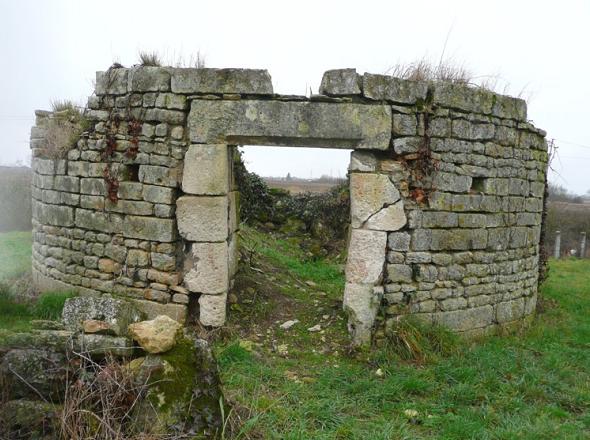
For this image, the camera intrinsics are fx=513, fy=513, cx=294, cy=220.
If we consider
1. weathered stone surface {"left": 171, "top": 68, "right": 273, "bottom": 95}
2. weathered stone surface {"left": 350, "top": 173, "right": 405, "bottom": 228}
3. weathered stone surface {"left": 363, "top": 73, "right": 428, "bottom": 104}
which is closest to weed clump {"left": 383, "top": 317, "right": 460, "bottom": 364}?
weathered stone surface {"left": 350, "top": 173, "right": 405, "bottom": 228}

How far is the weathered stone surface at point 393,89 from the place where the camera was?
5.11 m

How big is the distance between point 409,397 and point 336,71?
313cm

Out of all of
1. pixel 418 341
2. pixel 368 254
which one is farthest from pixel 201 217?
pixel 418 341

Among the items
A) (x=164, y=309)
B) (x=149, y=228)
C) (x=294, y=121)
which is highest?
(x=294, y=121)

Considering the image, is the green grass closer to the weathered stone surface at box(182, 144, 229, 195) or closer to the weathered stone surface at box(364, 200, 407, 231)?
the weathered stone surface at box(182, 144, 229, 195)

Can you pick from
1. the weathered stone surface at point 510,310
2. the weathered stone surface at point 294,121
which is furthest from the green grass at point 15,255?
the weathered stone surface at point 510,310

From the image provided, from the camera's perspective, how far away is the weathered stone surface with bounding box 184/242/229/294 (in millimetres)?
5305

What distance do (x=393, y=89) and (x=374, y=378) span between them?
111 inches

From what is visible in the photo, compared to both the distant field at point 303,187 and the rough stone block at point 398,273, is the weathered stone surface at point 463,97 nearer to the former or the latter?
the rough stone block at point 398,273

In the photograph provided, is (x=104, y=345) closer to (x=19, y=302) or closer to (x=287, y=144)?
(x=287, y=144)

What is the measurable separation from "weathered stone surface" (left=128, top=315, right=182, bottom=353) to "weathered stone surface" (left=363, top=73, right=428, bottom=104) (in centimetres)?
308

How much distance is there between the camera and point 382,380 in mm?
4574

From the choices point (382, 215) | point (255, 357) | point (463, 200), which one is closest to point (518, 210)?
point (463, 200)

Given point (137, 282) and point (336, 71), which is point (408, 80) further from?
point (137, 282)
